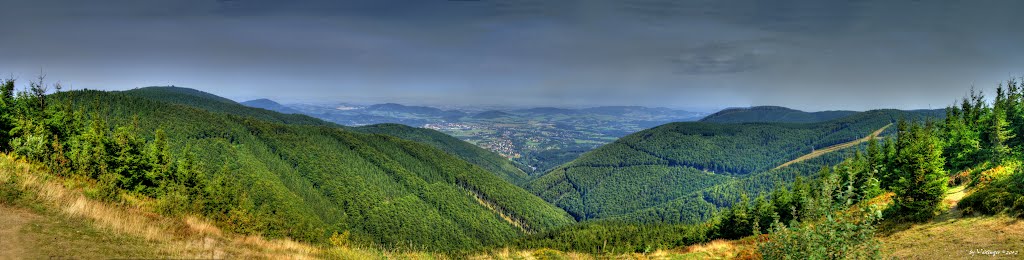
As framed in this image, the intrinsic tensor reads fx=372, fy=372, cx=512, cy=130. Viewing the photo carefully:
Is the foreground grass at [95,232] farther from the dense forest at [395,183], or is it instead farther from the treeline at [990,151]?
the treeline at [990,151]

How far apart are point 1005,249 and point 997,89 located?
6861cm

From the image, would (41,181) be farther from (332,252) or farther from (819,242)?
(819,242)

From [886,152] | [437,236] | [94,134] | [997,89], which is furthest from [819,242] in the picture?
[437,236]

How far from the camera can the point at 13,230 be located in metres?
8.43

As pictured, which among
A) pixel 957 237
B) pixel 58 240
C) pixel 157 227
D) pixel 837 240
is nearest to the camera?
pixel 837 240

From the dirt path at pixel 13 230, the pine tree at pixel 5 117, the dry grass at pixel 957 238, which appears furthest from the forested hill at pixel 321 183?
the dry grass at pixel 957 238

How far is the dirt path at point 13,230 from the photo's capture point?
758 centimetres

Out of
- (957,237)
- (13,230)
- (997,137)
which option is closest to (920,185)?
(957,237)

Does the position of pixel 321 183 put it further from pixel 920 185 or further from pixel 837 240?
pixel 837 240

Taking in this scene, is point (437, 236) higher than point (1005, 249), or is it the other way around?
point (1005, 249)

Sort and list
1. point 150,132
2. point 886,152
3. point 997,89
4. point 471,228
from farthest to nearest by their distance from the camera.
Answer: point 471,228 → point 150,132 → point 997,89 → point 886,152

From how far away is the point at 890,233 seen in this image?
2092 cm

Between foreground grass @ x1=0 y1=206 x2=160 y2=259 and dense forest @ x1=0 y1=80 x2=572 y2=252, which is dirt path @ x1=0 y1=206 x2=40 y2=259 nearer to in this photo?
foreground grass @ x1=0 y1=206 x2=160 y2=259

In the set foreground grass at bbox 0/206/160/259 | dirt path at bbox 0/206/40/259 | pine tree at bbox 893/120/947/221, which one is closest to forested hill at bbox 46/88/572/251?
dirt path at bbox 0/206/40/259
